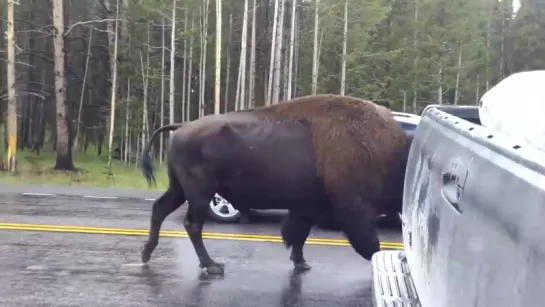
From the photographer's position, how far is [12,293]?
5.64 meters

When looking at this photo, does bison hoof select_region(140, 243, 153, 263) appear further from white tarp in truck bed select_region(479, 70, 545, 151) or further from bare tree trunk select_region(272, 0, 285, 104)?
bare tree trunk select_region(272, 0, 285, 104)

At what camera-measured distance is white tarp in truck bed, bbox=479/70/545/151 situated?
6.90 feet

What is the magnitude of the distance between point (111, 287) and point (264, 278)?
1334mm

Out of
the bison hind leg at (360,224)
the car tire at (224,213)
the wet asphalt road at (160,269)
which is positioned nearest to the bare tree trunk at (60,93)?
the wet asphalt road at (160,269)

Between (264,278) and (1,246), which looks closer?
(264,278)

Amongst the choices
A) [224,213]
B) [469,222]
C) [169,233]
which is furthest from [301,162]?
[469,222]

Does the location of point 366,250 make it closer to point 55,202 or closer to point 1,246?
point 1,246

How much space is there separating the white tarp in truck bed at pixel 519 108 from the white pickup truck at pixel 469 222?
0.22 feet

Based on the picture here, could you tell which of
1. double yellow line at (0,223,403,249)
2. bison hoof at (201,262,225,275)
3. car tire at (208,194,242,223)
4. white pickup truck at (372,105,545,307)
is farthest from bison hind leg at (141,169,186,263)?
white pickup truck at (372,105,545,307)

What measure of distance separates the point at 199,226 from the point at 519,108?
4.76 m

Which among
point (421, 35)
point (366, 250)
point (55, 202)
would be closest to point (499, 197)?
point (366, 250)

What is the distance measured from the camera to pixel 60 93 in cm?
2261

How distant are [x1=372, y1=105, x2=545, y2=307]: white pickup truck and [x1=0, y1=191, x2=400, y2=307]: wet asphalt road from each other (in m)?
2.79

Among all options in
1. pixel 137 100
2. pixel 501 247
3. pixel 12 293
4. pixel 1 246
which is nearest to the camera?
pixel 501 247
